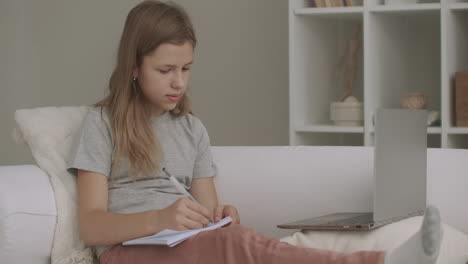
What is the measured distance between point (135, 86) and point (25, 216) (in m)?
0.43

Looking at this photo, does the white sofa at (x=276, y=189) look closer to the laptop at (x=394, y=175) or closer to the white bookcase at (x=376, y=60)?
the laptop at (x=394, y=175)

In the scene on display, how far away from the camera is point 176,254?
5.49 ft

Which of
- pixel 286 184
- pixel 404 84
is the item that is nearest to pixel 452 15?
pixel 404 84

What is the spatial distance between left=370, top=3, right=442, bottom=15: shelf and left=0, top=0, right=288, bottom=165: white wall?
85 cm

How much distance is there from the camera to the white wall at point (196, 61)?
3764 millimetres

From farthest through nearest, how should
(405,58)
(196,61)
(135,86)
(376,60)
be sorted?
(196,61) → (405,58) → (376,60) → (135,86)

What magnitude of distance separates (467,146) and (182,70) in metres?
1.39

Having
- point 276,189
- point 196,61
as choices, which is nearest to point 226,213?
point 276,189

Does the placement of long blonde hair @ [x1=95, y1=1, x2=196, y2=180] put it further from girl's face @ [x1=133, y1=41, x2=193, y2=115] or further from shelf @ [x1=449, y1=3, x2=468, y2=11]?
shelf @ [x1=449, y1=3, x2=468, y2=11]

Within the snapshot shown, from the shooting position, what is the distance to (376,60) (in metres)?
2.97

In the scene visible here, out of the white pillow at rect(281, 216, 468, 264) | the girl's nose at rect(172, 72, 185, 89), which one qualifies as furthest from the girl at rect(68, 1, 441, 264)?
the white pillow at rect(281, 216, 468, 264)

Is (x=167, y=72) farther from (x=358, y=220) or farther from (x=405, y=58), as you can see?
(x=405, y=58)

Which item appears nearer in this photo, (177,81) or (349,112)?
(177,81)

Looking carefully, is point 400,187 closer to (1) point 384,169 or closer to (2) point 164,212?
(1) point 384,169
